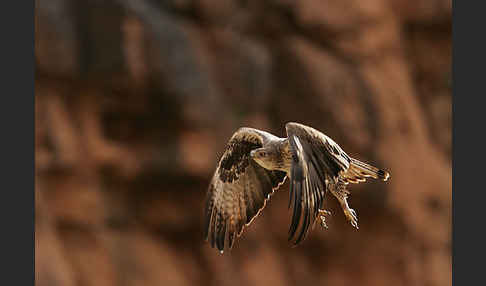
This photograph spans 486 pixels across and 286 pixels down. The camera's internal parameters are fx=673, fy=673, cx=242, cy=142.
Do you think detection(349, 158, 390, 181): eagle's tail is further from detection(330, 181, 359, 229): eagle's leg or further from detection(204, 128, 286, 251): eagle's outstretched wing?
detection(204, 128, 286, 251): eagle's outstretched wing

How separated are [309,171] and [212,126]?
2.71 m

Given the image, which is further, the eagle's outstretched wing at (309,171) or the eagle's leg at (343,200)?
the eagle's leg at (343,200)

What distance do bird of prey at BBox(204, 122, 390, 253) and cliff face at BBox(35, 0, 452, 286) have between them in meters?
1.93

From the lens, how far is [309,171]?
7.95 feet

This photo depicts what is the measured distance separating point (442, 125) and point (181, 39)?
Answer: 230 cm

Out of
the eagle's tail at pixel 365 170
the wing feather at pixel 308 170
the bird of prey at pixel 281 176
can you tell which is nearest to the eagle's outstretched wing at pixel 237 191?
the bird of prey at pixel 281 176

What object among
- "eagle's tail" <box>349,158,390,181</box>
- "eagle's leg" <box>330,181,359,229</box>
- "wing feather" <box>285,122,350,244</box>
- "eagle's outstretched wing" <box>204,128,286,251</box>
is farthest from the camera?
"eagle's outstretched wing" <box>204,128,286,251</box>

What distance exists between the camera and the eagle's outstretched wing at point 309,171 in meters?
2.29

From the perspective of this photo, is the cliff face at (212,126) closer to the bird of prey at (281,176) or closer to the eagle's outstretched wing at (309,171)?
the bird of prey at (281,176)

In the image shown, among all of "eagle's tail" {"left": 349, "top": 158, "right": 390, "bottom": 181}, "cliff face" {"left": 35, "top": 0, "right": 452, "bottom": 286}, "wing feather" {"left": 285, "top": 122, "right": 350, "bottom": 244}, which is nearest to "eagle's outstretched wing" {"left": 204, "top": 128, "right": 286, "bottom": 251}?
"eagle's tail" {"left": 349, "top": 158, "right": 390, "bottom": 181}

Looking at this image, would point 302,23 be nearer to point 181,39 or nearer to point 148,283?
point 181,39

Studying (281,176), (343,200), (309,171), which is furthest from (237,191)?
(309,171)

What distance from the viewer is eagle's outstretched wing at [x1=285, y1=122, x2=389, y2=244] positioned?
2.29 m

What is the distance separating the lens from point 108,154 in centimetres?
506
